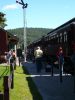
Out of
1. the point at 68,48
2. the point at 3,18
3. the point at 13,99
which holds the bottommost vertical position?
the point at 13,99

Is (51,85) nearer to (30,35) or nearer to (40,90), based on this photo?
(40,90)

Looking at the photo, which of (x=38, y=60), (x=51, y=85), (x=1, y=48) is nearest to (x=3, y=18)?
(x=1, y=48)

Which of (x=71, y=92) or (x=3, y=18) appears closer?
(x=71, y=92)

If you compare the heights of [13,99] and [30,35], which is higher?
[30,35]

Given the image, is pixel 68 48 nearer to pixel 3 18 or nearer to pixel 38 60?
pixel 38 60

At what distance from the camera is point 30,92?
16.5m

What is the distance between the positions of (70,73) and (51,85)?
5.63m

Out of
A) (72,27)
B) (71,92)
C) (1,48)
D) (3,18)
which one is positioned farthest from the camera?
Answer: (3,18)

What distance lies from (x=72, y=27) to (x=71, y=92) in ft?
22.6

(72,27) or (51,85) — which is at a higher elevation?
(72,27)

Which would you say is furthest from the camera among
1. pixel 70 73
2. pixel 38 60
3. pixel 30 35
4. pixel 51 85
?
pixel 30 35

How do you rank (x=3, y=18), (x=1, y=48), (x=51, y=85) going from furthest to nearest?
(x=3, y=18) < (x=1, y=48) < (x=51, y=85)

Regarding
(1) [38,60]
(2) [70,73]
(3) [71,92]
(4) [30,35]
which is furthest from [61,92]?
(4) [30,35]

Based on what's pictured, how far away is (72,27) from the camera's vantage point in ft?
73.2
